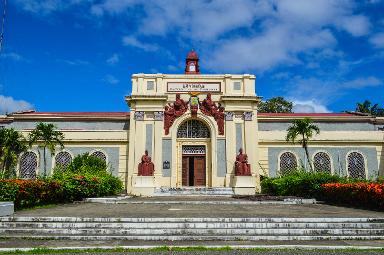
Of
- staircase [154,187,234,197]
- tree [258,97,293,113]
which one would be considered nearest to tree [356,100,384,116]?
tree [258,97,293,113]

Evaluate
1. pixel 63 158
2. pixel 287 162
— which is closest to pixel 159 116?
pixel 63 158

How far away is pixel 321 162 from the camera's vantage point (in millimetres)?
26750

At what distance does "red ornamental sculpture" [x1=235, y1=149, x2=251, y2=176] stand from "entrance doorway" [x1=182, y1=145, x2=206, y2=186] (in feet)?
9.63

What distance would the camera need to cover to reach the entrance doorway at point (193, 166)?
26375 mm

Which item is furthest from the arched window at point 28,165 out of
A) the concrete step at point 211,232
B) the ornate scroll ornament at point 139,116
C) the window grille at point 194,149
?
the concrete step at point 211,232

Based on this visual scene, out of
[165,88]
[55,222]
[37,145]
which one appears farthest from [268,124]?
[55,222]

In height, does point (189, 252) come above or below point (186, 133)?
below

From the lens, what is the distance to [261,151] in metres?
27.0

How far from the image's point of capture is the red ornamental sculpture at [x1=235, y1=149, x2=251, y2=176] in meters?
24.5

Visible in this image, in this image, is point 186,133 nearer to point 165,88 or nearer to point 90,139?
point 165,88

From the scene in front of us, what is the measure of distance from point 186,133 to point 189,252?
817 inches

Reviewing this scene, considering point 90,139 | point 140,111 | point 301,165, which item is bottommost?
point 301,165

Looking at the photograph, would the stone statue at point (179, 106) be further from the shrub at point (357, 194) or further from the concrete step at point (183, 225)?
the concrete step at point (183, 225)

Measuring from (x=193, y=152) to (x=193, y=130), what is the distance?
1671 millimetres
